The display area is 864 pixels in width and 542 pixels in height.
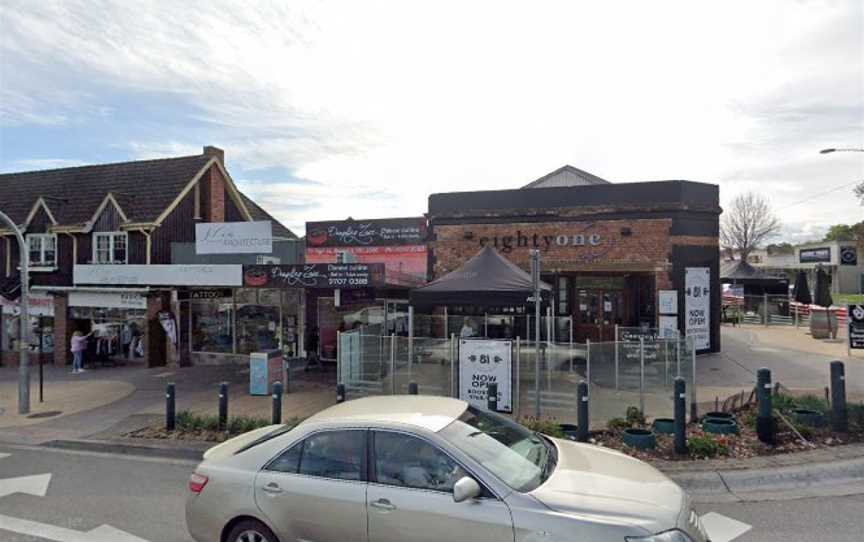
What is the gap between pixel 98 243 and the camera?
71.7 feet

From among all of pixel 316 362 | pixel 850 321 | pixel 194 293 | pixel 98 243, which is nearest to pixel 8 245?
pixel 98 243

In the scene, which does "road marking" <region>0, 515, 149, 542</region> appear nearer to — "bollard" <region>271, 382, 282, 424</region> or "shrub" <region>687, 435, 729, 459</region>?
"bollard" <region>271, 382, 282, 424</region>

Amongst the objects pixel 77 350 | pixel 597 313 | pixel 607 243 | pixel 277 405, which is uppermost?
pixel 607 243

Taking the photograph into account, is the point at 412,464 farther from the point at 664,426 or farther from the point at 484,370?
the point at 484,370

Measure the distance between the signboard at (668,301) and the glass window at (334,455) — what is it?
14726 millimetres

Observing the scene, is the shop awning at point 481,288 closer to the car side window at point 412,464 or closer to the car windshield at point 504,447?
the car windshield at point 504,447

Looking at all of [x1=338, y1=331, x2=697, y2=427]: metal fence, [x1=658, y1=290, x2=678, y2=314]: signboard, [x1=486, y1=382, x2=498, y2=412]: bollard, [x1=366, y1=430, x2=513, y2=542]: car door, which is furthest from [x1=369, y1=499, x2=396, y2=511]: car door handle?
[x1=658, y1=290, x2=678, y2=314]: signboard

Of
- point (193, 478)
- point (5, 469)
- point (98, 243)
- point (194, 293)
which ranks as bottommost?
point (5, 469)

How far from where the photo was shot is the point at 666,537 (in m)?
3.73

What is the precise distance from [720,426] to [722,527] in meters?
2.81

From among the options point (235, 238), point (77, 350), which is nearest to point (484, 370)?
point (235, 238)

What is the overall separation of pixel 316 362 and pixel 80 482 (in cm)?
931

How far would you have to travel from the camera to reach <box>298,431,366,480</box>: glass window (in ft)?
14.7

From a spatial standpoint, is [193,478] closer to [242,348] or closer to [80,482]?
[80,482]
